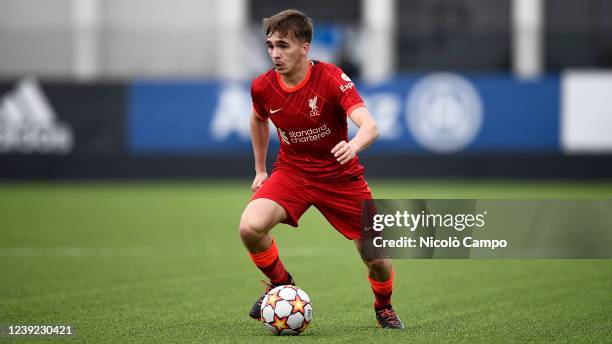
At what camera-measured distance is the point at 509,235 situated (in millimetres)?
6047

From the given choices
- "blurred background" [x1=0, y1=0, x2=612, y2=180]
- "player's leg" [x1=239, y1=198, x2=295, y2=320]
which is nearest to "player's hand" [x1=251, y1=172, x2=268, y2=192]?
"player's leg" [x1=239, y1=198, x2=295, y2=320]

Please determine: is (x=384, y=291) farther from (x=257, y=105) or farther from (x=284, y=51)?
(x=284, y=51)

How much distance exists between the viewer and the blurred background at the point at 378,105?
19344 millimetres

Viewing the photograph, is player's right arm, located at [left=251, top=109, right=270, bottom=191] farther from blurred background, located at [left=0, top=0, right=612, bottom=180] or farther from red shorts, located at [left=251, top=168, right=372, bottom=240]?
blurred background, located at [left=0, top=0, right=612, bottom=180]

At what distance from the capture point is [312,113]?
667 centimetres

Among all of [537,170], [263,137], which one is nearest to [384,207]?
[263,137]

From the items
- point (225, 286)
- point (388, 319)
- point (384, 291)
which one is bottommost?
point (225, 286)

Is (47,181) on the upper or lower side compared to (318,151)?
lower

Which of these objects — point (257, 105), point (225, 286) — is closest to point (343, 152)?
point (257, 105)

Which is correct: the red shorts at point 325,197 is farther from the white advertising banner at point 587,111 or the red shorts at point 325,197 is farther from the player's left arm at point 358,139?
the white advertising banner at point 587,111

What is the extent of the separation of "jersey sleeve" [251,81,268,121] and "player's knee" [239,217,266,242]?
2.50 feet

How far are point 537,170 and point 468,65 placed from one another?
2.71 metres

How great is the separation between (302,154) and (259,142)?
39 centimetres

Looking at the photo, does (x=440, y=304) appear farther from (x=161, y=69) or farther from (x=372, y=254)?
(x=161, y=69)
